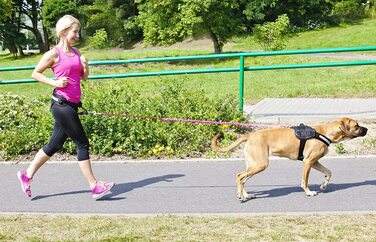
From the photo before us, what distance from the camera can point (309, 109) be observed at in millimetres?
11586

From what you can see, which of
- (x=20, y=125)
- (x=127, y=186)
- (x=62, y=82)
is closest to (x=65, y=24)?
(x=62, y=82)

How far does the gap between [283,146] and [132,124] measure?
11.0 feet

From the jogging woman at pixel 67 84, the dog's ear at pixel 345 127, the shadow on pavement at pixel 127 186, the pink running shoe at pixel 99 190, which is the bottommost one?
the shadow on pavement at pixel 127 186

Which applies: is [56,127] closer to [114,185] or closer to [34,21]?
[114,185]

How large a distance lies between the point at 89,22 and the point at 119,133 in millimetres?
47320

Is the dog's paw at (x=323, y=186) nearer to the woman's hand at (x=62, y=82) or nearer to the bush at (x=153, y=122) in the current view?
the bush at (x=153, y=122)

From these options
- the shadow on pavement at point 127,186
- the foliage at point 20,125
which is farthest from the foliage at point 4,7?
the shadow on pavement at point 127,186

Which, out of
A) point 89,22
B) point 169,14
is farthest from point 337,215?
point 89,22

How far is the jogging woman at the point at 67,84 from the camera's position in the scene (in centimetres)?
592

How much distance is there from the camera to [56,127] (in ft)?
20.8

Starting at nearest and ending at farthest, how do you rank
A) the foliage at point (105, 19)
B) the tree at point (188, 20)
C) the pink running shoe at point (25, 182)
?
the pink running shoe at point (25, 182), the tree at point (188, 20), the foliage at point (105, 19)

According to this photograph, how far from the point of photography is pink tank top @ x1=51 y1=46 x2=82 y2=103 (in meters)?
5.93

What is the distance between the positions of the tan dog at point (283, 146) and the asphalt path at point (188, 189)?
0.99 ft

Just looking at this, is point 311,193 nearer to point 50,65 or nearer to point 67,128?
point 67,128
